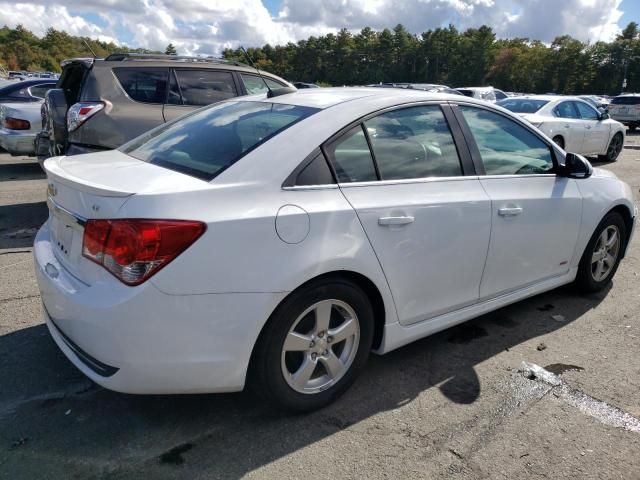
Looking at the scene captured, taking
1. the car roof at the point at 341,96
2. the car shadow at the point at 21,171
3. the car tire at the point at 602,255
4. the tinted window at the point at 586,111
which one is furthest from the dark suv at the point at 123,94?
the tinted window at the point at 586,111

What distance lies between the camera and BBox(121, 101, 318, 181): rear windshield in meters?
2.66

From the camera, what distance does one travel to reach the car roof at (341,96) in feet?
9.91

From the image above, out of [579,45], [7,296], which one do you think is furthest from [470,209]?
[579,45]

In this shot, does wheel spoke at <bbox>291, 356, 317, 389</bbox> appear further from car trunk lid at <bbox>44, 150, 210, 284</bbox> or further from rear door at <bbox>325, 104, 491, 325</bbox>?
car trunk lid at <bbox>44, 150, 210, 284</bbox>

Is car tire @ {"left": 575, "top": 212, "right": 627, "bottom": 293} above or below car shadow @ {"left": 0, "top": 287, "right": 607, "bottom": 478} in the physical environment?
above

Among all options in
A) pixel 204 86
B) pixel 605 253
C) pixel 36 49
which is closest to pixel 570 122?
pixel 605 253

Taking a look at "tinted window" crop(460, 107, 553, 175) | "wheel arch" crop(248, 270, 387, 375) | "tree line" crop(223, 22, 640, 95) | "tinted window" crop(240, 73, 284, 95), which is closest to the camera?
"wheel arch" crop(248, 270, 387, 375)

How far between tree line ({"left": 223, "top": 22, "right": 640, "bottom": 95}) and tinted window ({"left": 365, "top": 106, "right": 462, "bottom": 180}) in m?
81.4

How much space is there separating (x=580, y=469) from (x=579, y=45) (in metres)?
88.5

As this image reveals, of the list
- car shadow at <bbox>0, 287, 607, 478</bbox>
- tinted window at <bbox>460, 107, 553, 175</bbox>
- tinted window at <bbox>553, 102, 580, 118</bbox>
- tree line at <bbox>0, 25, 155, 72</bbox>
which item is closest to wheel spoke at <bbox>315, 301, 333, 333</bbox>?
car shadow at <bbox>0, 287, 607, 478</bbox>

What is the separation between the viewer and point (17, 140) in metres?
9.51

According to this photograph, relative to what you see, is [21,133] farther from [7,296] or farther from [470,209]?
[470,209]

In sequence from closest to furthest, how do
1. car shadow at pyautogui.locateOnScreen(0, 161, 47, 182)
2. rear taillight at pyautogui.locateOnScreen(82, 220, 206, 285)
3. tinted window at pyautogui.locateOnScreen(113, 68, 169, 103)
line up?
rear taillight at pyautogui.locateOnScreen(82, 220, 206, 285) < tinted window at pyautogui.locateOnScreen(113, 68, 169, 103) < car shadow at pyautogui.locateOnScreen(0, 161, 47, 182)

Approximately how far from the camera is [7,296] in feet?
13.6
